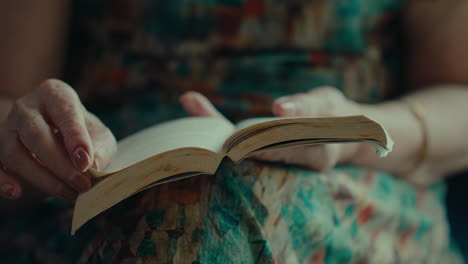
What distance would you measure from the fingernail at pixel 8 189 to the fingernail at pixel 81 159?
117 millimetres

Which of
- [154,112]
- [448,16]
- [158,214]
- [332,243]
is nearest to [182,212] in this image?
[158,214]

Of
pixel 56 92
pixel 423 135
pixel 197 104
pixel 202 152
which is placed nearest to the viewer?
pixel 202 152

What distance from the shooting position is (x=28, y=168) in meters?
0.54

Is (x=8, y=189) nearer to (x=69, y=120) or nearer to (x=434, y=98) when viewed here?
(x=69, y=120)

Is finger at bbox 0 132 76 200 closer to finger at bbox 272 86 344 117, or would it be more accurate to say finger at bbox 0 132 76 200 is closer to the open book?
the open book

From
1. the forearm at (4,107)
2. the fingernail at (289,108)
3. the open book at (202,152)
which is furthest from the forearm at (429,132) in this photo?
the forearm at (4,107)

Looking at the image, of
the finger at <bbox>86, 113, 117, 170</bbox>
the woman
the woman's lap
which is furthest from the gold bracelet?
the finger at <bbox>86, 113, 117, 170</bbox>

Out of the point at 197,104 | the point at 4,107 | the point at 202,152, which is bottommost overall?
the point at 4,107

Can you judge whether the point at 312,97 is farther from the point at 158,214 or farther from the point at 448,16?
the point at 448,16

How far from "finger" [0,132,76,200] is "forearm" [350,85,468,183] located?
0.45 metres

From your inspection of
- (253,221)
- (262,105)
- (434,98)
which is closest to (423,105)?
(434,98)

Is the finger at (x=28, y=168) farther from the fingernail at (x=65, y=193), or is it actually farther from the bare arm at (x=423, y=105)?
the bare arm at (x=423, y=105)

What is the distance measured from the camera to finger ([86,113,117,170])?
514 millimetres

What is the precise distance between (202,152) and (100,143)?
0.47 ft
